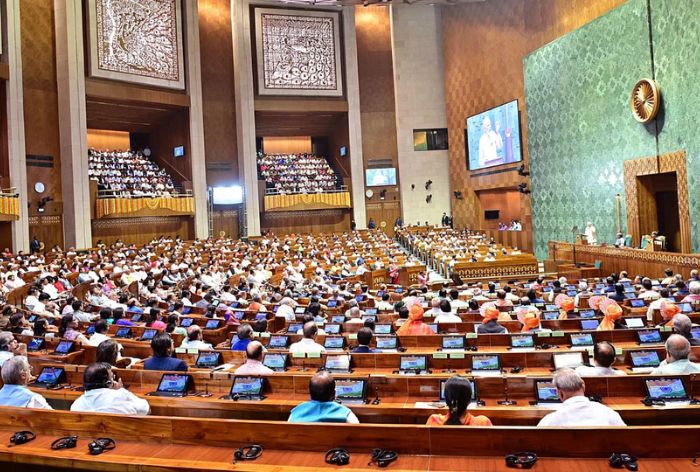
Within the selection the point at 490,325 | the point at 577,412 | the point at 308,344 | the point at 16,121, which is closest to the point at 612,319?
the point at 490,325

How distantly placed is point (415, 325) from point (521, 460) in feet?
15.4

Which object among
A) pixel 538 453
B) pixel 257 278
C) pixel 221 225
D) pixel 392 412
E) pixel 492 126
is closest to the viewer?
pixel 538 453

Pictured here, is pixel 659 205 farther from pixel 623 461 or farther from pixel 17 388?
pixel 17 388

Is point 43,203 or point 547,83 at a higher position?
point 547,83

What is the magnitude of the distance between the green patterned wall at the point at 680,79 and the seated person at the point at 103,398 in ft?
50.5

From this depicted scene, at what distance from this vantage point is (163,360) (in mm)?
5488

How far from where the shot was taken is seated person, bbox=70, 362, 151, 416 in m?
3.92

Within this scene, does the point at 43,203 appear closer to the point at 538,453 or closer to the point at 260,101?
the point at 260,101

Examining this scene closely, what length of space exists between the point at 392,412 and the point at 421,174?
2832cm

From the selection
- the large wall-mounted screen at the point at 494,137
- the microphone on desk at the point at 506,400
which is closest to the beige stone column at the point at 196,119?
the large wall-mounted screen at the point at 494,137

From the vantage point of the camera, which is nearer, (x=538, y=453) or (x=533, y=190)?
(x=538, y=453)

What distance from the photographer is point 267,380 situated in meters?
4.74

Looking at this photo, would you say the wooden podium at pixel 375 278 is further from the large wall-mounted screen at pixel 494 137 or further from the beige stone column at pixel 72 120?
the beige stone column at pixel 72 120

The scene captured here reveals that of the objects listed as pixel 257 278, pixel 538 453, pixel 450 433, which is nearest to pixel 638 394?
pixel 538 453
